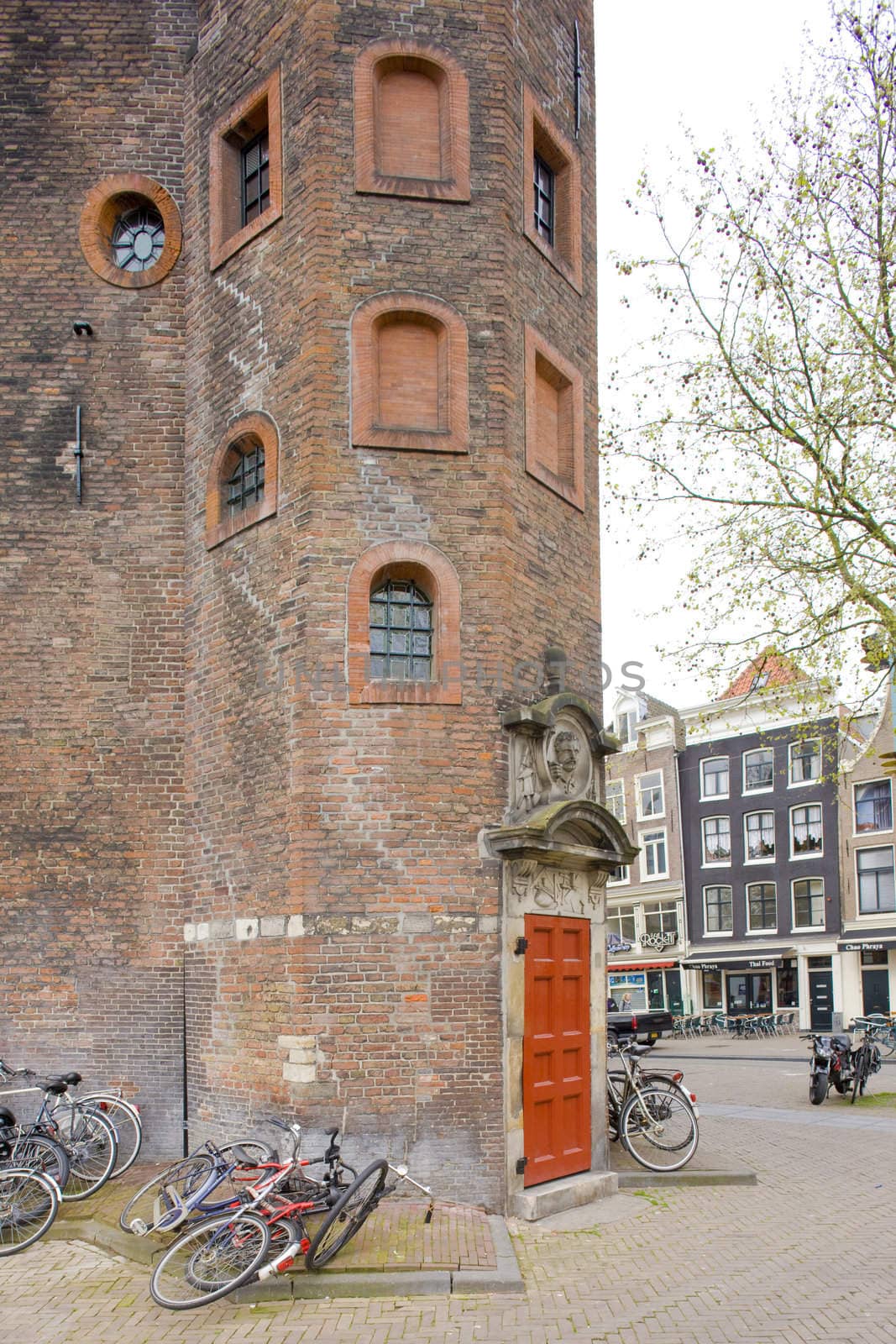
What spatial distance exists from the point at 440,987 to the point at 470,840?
127 cm

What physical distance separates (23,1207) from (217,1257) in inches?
93.6

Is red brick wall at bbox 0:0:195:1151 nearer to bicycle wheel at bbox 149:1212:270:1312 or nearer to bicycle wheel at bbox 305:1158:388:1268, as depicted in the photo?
bicycle wheel at bbox 305:1158:388:1268

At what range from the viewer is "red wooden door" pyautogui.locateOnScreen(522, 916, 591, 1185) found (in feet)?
33.5

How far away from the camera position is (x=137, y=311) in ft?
42.9

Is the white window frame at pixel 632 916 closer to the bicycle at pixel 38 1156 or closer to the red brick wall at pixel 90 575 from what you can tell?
the red brick wall at pixel 90 575

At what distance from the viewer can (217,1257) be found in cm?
756

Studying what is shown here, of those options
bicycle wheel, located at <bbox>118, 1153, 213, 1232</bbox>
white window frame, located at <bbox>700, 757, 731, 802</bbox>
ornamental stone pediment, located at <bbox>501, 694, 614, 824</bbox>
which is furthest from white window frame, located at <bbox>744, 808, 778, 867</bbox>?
bicycle wheel, located at <bbox>118, 1153, 213, 1232</bbox>

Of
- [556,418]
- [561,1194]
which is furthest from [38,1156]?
[556,418]

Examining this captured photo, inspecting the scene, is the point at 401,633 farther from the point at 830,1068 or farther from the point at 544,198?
the point at 830,1068

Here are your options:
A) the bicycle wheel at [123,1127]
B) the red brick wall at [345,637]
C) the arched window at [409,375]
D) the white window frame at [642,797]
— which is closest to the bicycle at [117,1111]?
the bicycle wheel at [123,1127]

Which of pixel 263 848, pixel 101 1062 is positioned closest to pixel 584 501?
pixel 263 848

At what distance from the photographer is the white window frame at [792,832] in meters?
37.0

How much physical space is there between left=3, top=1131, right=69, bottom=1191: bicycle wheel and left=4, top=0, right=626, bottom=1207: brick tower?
153 centimetres

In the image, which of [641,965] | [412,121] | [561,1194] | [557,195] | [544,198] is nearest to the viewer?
[561,1194]
